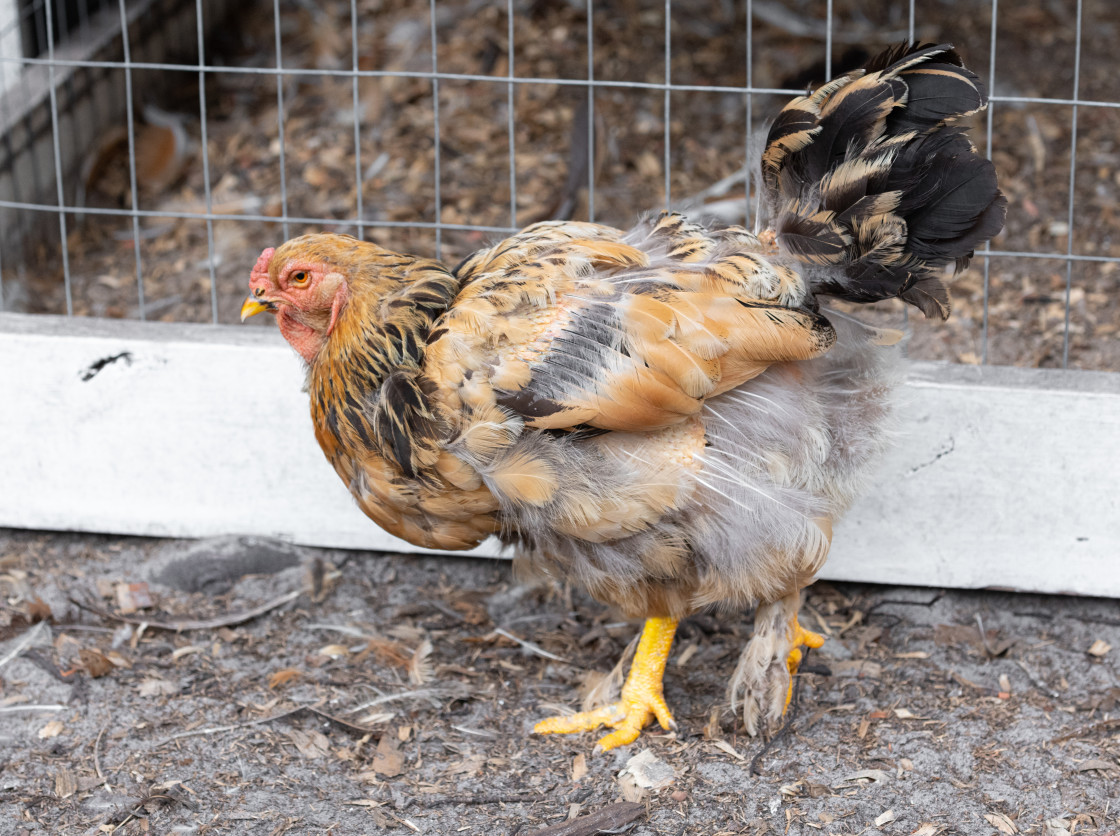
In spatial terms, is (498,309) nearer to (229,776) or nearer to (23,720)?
(229,776)

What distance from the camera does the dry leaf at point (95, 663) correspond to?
10.9ft

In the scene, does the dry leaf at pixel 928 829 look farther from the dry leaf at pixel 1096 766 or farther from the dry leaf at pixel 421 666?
the dry leaf at pixel 421 666

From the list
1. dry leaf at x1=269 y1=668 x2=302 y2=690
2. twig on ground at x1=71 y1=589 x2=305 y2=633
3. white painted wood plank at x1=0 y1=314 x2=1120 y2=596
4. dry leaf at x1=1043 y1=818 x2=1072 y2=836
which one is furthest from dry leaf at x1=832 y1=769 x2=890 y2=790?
twig on ground at x1=71 y1=589 x2=305 y2=633

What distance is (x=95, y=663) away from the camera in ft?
11.0

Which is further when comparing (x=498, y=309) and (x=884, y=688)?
(x=884, y=688)

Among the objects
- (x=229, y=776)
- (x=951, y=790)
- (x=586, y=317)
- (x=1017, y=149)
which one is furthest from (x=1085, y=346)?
(x=229, y=776)

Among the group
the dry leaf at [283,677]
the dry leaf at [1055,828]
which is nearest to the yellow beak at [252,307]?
the dry leaf at [283,677]

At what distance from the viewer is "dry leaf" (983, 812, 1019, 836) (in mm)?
2708

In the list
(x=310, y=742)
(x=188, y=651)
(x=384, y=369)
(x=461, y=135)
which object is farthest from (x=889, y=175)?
(x=461, y=135)

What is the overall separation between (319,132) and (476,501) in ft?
11.5

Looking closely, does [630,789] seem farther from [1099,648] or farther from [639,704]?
[1099,648]

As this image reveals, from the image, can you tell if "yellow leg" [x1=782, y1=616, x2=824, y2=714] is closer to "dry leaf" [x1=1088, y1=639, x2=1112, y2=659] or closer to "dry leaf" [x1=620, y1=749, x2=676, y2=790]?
"dry leaf" [x1=620, y1=749, x2=676, y2=790]

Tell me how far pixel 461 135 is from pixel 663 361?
3.35 metres

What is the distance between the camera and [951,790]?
2852 millimetres
